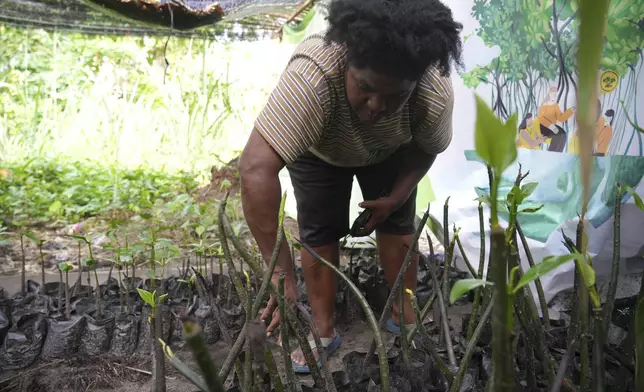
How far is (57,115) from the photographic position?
5.49m

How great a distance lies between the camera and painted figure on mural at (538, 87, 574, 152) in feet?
6.73

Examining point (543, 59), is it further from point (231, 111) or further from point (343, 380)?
point (231, 111)

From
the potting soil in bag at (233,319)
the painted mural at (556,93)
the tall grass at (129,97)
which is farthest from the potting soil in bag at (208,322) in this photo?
the tall grass at (129,97)

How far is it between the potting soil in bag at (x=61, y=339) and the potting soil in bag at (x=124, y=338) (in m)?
0.11

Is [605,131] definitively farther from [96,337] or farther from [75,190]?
[75,190]

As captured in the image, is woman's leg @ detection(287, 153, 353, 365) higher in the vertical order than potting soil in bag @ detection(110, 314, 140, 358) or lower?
higher

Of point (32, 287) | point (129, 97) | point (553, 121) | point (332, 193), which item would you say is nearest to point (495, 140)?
point (332, 193)

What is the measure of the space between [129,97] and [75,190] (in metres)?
2.09

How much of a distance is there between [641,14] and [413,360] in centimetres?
132

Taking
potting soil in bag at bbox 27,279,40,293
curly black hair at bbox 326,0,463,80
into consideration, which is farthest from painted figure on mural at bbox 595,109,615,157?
potting soil in bag at bbox 27,279,40,293

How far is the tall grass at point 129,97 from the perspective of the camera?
5285mm

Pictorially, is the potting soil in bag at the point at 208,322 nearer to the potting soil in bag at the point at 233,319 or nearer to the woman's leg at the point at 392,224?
the potting soil in bag at the point at 233,319

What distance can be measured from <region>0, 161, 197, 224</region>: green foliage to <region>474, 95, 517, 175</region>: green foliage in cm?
358

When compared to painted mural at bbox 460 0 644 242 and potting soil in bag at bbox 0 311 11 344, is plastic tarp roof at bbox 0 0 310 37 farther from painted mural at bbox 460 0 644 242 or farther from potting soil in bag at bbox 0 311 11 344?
potting soil in bag at bbox 0 311 11 344
